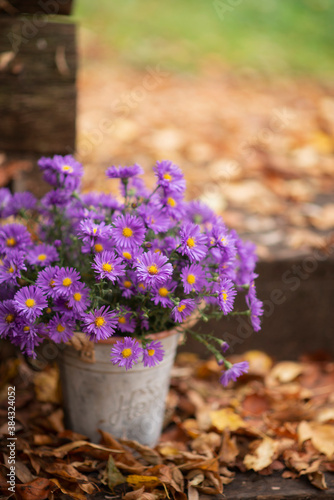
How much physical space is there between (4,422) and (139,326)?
581mm

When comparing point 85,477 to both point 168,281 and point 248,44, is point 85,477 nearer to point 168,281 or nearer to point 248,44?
point 168,281

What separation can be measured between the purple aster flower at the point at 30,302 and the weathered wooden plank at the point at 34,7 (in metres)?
1.20

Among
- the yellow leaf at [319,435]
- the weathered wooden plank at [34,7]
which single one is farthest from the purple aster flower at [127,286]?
the weathered wooden plank at [34,7]

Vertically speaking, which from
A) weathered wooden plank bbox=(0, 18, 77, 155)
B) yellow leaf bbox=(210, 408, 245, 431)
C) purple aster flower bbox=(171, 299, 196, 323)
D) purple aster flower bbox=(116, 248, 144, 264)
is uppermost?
weathered wooden plank bbox=(0, 18, 77, 155)

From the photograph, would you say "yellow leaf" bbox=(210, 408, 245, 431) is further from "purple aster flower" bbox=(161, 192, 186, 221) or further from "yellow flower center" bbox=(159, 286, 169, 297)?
"purple aster flower" bbox=(161, 192, 186, 221)

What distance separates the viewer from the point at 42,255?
1.38 metres

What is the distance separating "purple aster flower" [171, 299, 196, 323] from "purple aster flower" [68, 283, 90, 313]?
8.1 inches

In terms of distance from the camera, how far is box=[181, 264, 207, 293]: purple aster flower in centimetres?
128

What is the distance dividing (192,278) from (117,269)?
0.60 ft

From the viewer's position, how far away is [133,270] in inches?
52.4

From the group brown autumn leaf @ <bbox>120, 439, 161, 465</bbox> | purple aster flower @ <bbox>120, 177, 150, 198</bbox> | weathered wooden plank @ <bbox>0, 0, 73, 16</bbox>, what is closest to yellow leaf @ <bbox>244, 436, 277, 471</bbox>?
brown autumn leaf @ <bbox>120, 439, 161, 465</bbox>

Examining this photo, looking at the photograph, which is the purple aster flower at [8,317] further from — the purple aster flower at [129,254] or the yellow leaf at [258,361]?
the yellow leaf at [258,361]

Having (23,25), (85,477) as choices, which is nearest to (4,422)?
(85,477)

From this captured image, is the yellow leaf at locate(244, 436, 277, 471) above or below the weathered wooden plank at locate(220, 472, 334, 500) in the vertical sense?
above
